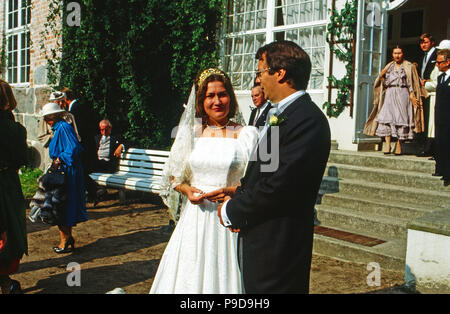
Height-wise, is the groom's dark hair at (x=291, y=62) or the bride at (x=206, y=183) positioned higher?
the groom's dark hair at (x=291, y=62)

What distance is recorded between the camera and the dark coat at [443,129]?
20.0 feet

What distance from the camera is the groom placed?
213cm

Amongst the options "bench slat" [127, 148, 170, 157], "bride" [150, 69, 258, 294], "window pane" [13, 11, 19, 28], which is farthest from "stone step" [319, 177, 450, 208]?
"window pane" [13, 11, 19, 28]

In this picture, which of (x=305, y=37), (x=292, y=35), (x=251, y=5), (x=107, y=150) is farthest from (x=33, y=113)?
(x=305, y=37)

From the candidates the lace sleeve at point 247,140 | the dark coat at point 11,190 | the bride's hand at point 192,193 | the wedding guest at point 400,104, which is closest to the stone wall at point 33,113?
the dark coat at point 11,190

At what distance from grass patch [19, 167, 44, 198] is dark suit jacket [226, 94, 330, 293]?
786cm

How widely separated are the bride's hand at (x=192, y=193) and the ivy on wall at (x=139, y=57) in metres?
6.66

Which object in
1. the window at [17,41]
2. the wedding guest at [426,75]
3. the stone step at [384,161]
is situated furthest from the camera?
the window at [17,41]

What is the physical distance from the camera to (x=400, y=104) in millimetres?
7535

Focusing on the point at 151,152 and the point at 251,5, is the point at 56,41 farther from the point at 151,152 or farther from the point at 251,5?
the point at 251,5

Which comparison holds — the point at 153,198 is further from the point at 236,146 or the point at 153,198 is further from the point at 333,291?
the point at 236,146

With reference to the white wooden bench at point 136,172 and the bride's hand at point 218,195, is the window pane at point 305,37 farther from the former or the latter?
the bride's hand at point 218,195

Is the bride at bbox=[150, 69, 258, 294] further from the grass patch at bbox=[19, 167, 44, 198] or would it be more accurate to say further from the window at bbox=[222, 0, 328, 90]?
the grass patch at bbox=[19, 167, 44, 198]

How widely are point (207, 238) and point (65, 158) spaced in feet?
10.3
